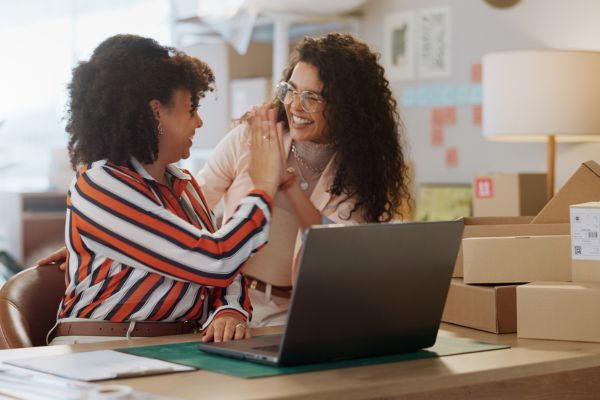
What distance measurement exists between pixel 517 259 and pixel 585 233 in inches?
5.5

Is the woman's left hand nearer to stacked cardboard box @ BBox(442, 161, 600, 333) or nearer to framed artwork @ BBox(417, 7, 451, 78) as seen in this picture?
stacked cardboard box @ BBox(442, 161, 600, 333)

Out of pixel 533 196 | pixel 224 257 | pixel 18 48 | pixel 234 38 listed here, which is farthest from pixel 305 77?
pixel 18 48

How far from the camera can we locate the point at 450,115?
526 centimetres

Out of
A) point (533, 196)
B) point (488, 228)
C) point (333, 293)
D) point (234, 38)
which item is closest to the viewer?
point (333, 293)

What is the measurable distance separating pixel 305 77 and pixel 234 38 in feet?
11.5

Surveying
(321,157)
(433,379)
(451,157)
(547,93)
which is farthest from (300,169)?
(451,157)

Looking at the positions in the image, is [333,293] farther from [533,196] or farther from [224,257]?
[533,196]

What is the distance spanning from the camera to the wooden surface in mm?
1351

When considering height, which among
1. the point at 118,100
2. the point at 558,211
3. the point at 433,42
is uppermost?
Answer: the point at 433,42

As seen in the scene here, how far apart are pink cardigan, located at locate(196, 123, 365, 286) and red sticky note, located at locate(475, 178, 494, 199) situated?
77.9 inches

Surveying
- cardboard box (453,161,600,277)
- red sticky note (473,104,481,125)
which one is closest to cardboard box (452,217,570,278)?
cardboard box (453,161,600,277)

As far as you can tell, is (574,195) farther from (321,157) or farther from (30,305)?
(30,305)

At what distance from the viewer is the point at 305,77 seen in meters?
2.40

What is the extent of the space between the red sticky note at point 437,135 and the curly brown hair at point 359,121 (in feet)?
9.30
